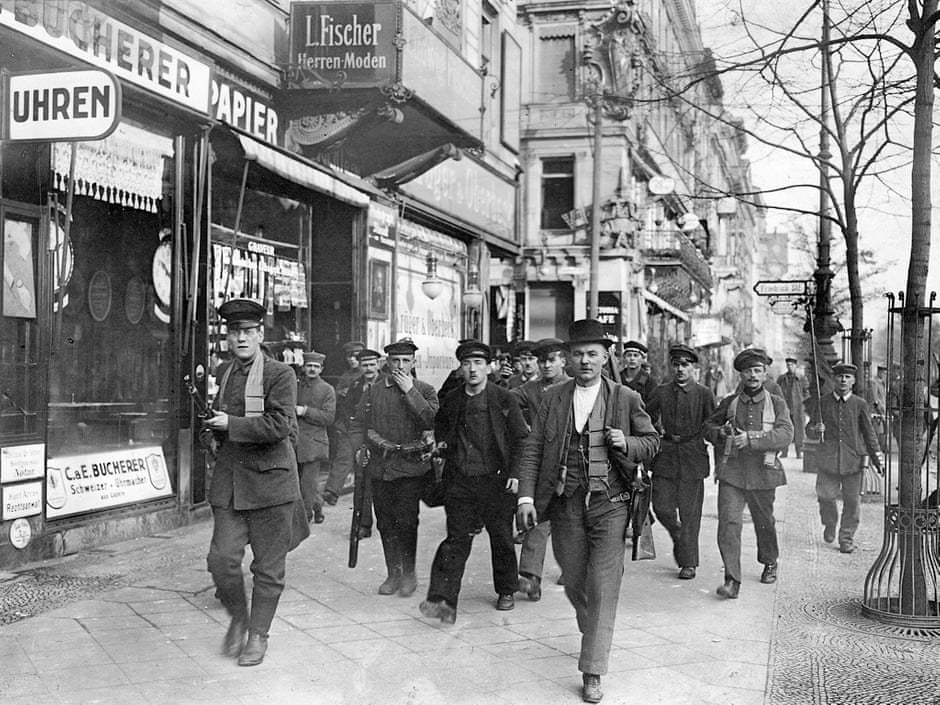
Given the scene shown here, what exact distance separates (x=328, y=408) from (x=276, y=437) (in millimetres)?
4558

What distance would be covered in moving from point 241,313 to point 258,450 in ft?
2.42

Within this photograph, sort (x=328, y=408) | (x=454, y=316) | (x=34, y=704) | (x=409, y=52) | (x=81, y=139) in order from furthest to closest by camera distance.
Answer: (x=454, y=316), (x=409, y=52), (x=328, y=408), (x=81, y=139), (x=34, y=704)

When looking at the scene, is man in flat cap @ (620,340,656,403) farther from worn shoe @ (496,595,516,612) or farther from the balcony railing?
the balcony railing

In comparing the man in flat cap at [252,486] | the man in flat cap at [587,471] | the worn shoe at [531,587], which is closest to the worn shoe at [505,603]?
Answer: the worn shoe at [531,587]

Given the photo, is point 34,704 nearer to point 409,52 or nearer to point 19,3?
point 19,3

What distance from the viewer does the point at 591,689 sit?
4.96 m

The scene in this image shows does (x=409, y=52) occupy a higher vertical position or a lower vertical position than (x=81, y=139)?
higher

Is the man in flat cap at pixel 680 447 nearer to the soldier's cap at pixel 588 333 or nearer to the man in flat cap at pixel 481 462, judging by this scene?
the man in flat cap at pixel 481 462

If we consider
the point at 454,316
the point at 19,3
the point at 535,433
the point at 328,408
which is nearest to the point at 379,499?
the point at 535,433

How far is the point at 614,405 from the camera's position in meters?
5.55

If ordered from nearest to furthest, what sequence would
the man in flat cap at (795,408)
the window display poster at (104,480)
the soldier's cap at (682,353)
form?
the window display poster at (104,480)
the soldier's cap at (682,353)
the man in flat cap at (795,408)

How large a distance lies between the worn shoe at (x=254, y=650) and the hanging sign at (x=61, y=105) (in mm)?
3590

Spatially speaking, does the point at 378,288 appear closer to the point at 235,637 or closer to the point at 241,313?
the point at 241,313

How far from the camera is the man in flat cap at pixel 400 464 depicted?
23.8 feet
